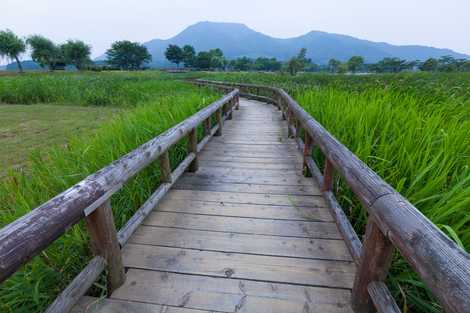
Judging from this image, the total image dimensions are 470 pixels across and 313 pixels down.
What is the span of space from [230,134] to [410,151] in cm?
403

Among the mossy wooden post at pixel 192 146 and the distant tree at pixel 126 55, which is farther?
the distant tree at pixel 126 55

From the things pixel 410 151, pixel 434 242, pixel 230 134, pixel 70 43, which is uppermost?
pixel 70 43

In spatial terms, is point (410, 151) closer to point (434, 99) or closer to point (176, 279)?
point (176, 279)

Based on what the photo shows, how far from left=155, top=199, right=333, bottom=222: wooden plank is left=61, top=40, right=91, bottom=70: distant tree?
81.2 meters

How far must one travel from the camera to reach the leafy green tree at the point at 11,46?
170 feet

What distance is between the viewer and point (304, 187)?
3170 millimetres

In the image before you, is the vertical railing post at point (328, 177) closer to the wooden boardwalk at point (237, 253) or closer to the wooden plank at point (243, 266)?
the wooden boardwalk at point (237, 253)

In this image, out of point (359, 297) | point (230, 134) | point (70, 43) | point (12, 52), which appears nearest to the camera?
point (359, 297)

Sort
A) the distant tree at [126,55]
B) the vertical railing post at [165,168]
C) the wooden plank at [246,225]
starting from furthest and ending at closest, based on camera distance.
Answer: the distant tree at [126,55] → the vertical railing post at [165,168] → the wooden plank at [246,225]

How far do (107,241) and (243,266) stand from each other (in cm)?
96

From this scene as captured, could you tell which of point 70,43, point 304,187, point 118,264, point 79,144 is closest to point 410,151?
point 304,187

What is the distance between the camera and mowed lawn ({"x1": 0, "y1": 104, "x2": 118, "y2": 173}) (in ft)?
16.3

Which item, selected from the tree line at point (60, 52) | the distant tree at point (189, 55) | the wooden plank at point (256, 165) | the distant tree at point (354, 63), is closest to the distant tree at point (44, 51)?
the tree line at point (60, 52)

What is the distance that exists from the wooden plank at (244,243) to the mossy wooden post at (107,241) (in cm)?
49
